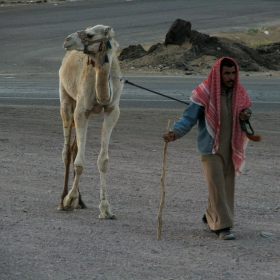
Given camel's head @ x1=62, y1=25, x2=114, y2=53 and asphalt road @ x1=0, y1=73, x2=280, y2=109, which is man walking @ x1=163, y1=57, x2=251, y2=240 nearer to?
camel's head @ x1=62, y1=25, x2=114, y2=53

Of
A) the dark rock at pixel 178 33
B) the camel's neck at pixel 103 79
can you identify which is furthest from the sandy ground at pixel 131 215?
the dark rock at pixel 178 33

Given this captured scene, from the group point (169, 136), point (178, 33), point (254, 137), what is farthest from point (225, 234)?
point (178, 33)

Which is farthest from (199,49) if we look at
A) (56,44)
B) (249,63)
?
(56,44)

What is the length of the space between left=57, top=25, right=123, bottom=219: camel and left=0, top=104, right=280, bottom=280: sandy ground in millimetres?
345

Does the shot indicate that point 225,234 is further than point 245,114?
Yes

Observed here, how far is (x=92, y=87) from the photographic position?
8719mm

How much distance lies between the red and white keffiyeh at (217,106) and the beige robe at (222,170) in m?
0.07

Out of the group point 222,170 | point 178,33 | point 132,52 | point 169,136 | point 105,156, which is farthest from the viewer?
point 132,52

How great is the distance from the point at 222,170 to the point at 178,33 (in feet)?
55.0

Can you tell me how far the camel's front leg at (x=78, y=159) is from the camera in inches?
349

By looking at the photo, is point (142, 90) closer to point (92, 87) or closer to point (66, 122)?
point (66, 122)

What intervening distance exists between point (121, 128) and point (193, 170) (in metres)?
3.40

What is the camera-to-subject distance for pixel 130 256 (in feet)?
23.3

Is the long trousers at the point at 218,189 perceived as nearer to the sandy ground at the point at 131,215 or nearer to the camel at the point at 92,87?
the sandy ground at the point at 131,215
